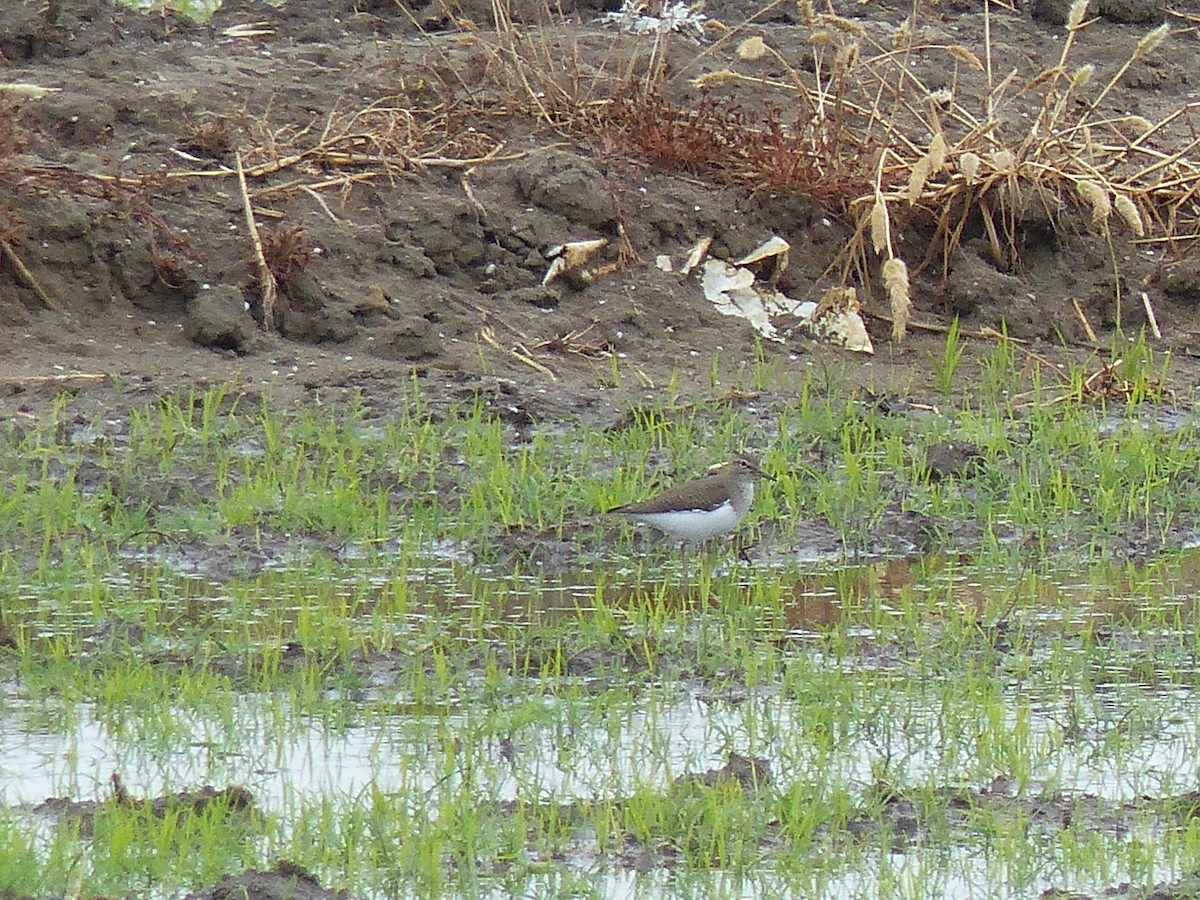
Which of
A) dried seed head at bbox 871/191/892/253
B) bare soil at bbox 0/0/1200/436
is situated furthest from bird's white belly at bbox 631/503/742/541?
dried seed head at bbox 871/191/892/253

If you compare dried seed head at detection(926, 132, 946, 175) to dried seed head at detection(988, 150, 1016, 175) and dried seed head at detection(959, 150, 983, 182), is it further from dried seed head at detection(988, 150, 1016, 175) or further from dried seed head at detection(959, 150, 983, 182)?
dried seed head at detection(988, 150, 1016, 175)

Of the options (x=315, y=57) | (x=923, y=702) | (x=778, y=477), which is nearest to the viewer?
(x=923, y=702)

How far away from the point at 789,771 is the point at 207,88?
271 inches

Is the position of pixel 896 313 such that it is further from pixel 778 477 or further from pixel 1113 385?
pixel 778 477

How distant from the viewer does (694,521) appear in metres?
7.07

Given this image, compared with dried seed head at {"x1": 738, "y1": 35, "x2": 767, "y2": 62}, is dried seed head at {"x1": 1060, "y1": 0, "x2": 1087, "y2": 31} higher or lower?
higher

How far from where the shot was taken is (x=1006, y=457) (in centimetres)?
838

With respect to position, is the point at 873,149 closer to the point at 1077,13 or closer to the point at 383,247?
the point at 1077,13

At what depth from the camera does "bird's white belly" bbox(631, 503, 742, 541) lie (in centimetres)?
707

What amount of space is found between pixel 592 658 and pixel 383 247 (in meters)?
4.47

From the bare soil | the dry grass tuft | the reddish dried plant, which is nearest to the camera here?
the bare soil

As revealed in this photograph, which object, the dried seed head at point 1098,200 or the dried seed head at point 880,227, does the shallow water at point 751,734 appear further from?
the dried seed head at point 1098,200

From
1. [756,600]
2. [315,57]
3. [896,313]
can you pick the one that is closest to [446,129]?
[315,57]

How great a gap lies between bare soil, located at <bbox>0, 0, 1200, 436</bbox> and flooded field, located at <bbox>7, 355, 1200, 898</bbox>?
2.60 feet
